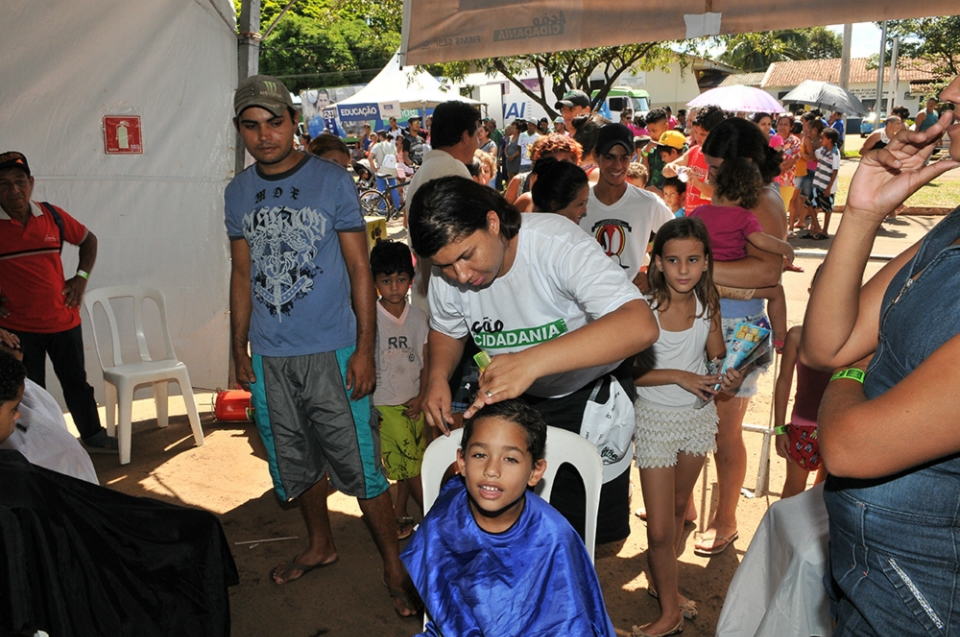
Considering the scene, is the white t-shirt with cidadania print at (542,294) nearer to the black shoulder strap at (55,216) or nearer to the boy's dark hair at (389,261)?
the boy's dark hair at (389,261)

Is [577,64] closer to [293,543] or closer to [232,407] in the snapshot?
[232,407]

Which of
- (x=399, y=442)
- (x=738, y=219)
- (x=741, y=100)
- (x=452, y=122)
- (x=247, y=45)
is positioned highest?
(x=741, y=100)

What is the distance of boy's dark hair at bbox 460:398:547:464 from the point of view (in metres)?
2.34

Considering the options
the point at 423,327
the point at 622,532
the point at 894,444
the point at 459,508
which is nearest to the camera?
the point at 894,444

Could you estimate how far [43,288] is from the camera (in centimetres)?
473

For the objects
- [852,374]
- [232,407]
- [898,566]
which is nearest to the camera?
[898,566]

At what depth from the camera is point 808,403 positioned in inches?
128

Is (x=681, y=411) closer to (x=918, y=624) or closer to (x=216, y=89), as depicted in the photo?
(x=918, y=624)

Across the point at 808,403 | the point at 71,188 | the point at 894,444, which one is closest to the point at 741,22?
the point at 808,403

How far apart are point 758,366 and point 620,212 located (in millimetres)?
1246

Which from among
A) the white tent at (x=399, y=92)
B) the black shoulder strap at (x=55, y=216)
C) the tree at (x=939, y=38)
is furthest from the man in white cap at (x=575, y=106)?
the tree at (x=939, y=38)

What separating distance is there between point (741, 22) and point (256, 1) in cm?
331

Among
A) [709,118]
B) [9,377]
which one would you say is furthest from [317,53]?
[9,377]

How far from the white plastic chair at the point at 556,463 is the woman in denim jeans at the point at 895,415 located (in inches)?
40.6
